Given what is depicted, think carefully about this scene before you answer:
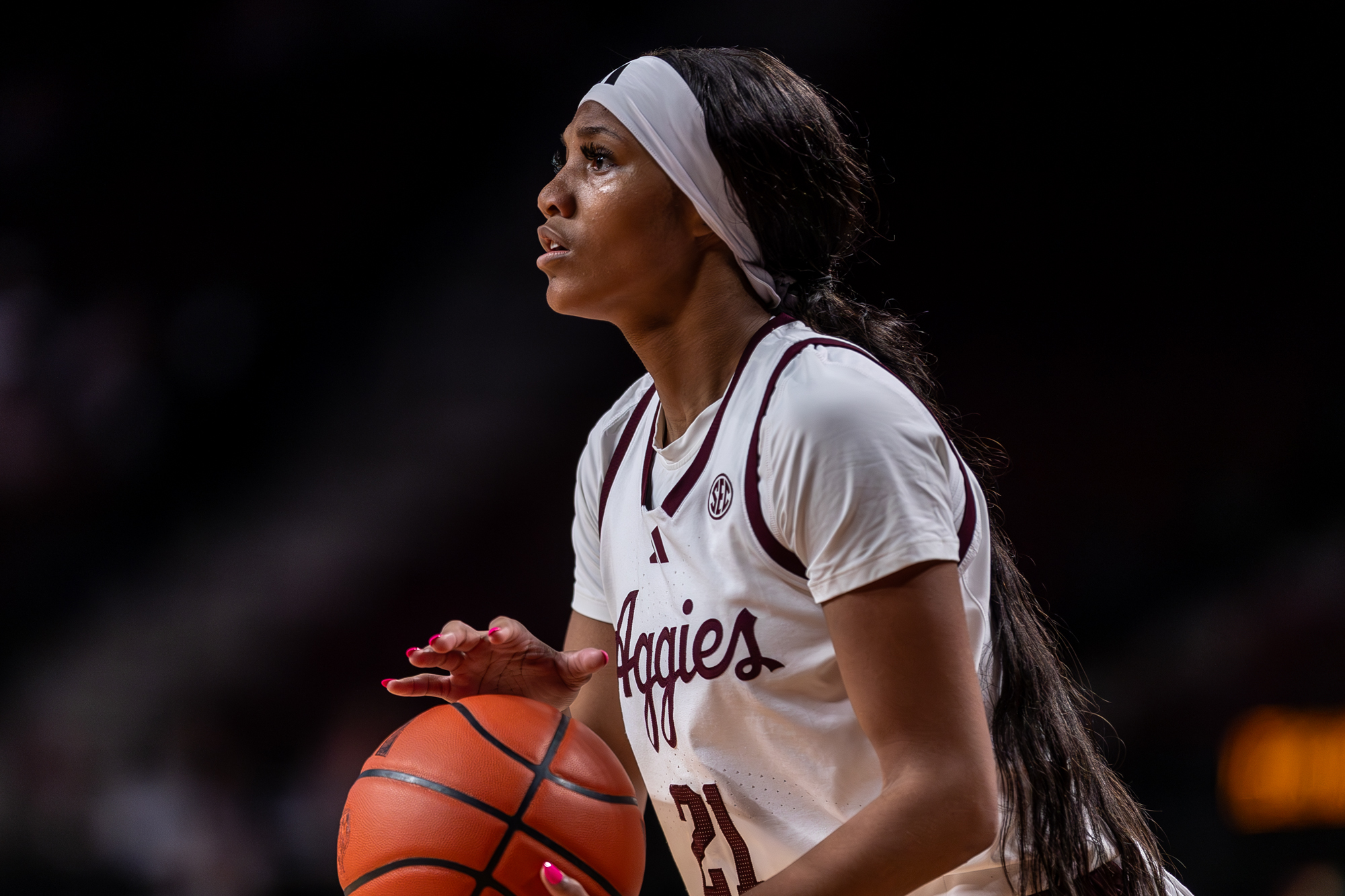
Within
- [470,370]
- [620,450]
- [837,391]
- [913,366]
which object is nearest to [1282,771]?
[470,370]

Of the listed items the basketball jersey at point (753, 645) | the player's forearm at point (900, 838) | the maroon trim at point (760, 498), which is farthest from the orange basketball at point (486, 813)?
the maroon trim at point (760, 498)

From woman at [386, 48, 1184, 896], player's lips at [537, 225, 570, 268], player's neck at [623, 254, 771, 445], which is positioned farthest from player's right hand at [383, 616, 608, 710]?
player's lips at [537, 225, 570, 268]

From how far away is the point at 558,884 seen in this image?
1.40 m

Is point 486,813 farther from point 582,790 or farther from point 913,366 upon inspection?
point 913,366

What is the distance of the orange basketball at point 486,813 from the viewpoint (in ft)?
4.81

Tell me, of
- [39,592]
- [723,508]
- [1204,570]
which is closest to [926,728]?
[723,508]

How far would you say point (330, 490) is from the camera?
4.29m

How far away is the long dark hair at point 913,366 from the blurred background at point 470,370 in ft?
8.00

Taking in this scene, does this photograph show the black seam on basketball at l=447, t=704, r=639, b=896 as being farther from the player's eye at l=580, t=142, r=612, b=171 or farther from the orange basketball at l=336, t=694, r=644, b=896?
the player's eye at l=580, t=142, r=612, b=171

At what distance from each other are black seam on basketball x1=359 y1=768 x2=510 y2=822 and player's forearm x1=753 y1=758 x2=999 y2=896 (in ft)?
1.27

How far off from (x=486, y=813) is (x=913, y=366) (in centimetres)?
89

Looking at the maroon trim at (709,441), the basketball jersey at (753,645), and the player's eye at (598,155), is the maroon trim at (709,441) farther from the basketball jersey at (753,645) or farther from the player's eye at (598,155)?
the player's eye at (598,155)

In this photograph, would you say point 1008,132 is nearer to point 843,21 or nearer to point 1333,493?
point 843,21

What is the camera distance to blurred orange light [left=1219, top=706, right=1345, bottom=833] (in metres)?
4.55
